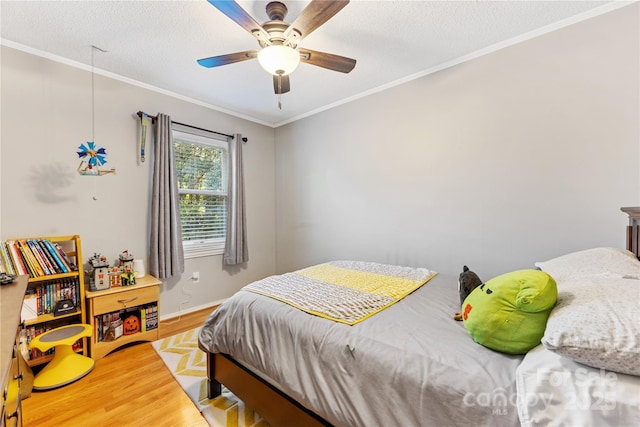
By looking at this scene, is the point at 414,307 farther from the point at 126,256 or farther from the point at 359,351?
the point at 126,256

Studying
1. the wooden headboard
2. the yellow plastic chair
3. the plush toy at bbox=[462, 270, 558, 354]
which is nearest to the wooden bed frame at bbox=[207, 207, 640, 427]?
the wooden headboard

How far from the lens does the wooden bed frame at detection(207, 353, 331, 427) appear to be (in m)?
1.25

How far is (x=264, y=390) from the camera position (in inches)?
55.9

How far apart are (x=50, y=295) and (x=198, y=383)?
138 centimetres

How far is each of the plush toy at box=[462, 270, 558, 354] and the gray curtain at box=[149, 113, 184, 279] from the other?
9.41 feet

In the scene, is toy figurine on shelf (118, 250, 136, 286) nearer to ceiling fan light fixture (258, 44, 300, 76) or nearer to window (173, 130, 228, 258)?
window (173, 130, 228, 258)

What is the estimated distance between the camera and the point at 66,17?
1.83m

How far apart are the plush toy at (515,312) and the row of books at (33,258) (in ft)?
9.31

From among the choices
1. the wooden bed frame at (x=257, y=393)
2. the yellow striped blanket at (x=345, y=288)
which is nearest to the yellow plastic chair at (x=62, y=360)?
the wooden bed frame at (x=257, y=393)

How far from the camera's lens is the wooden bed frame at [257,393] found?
1.25 m

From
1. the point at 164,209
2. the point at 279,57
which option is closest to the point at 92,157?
the point at 164,209

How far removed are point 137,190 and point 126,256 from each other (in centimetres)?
70

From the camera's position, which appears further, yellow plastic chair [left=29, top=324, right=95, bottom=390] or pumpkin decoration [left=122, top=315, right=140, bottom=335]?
pumpkin decoration [left=122, top=315, right=140, bottom=335]

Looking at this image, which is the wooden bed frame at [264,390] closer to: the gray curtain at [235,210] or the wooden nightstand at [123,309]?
the wooden nightstand at [123,309]
